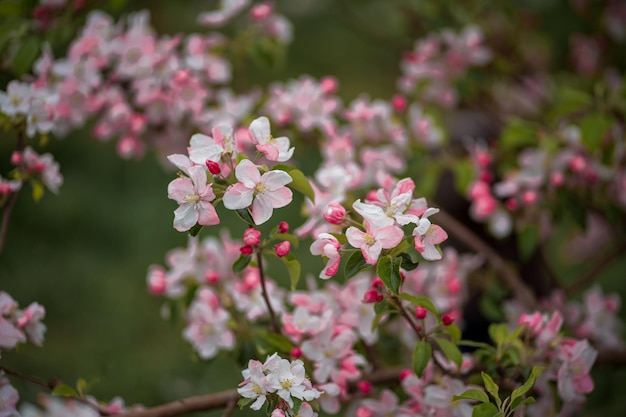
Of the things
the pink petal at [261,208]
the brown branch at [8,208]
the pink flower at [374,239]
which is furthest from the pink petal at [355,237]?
the brown branch at [8,208]

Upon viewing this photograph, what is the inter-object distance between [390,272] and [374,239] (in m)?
0.05

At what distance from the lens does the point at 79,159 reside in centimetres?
339

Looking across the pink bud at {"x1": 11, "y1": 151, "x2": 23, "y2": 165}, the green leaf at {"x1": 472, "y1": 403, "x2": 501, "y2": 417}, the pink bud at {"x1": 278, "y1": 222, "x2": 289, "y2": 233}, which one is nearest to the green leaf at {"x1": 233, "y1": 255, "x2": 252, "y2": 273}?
the pink bud at {"x1": 278, "y1": 222, "x2": 289, "y2": 233}

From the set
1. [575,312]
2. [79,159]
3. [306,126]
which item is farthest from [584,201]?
[79,159]

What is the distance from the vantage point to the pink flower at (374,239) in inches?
35.7

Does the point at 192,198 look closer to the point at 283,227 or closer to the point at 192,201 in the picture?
the point at 192,201

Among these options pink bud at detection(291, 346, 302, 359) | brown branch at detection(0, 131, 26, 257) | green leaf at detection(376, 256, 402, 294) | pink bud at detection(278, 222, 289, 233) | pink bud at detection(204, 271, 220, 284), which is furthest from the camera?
pink bud at detection(204, 271, 220, 284)

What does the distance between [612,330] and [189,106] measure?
1.11 meters

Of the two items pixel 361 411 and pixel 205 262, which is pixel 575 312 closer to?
pixel 361 411

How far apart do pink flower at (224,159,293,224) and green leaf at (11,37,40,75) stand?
28.4 inches

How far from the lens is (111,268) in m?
2.79

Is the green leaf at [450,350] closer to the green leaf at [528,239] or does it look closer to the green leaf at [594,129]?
the green leaf at [528,239]

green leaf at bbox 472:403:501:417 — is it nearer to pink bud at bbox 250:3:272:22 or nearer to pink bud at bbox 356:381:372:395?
pink bud at bbox 356:381:372:395

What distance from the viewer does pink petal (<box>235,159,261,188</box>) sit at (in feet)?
2.98
